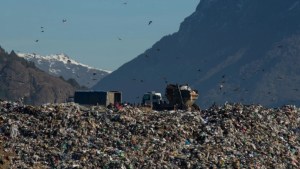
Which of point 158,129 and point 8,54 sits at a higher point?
point 8,54

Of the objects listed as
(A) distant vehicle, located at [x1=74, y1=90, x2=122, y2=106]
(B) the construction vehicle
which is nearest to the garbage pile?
(B) the construction vehicle

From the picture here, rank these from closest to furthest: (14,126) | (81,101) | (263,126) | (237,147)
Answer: (14,126), (237,147), (263,126), (81,101)

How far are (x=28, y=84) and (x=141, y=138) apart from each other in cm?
8475

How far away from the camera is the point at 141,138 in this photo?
111 feet

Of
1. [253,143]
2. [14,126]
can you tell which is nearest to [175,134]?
[253,143]

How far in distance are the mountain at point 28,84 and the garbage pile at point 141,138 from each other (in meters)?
73.8

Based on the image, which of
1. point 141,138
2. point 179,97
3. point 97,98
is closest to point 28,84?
point 97,98

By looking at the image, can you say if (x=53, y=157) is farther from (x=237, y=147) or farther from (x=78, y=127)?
(x=237, y=147)

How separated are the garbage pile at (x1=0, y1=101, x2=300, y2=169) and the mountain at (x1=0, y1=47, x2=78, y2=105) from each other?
7380cm

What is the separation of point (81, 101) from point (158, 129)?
22.7 meters

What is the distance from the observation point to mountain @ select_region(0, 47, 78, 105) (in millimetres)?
114562

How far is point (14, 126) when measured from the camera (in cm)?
3291

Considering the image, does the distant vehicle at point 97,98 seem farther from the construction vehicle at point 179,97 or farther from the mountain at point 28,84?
the mountain at point 28,84

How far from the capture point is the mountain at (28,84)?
114562 millimetres
